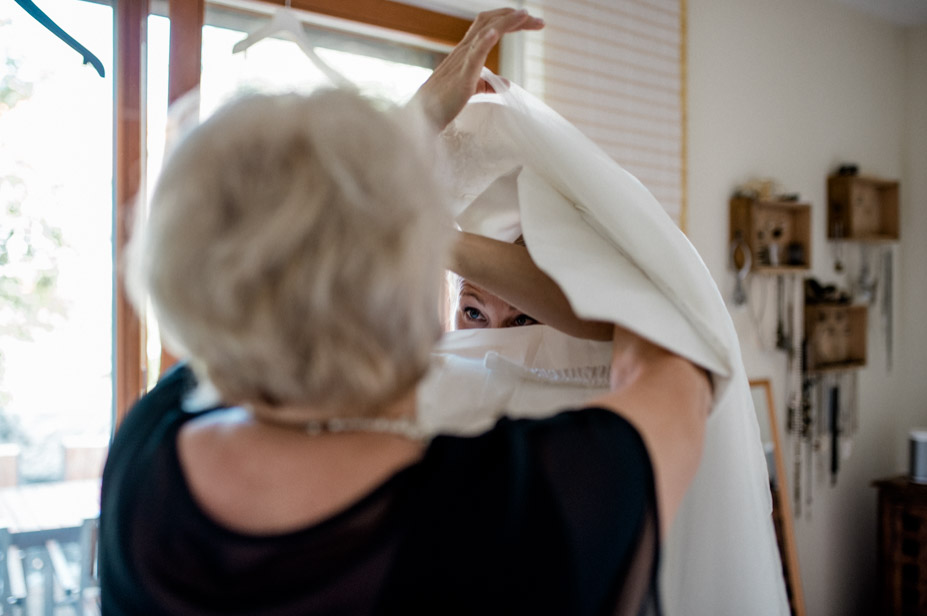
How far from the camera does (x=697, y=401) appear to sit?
0.60 m

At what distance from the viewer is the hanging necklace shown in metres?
0.49

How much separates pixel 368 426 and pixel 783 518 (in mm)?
2457

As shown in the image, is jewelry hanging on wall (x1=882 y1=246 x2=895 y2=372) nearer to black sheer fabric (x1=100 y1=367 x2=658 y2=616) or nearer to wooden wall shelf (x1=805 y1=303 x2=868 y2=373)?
wooden wall shelf (x1=805 y1=303 x2=868 y2=373)

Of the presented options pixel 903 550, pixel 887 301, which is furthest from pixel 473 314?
pixel 887 301

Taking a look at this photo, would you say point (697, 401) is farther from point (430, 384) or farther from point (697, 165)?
point (697, 165)

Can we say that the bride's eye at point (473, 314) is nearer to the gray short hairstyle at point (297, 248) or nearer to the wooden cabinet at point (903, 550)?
the gray short hairstyle at point (297, 248)

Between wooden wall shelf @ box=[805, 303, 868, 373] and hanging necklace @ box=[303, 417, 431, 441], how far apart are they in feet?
8.64

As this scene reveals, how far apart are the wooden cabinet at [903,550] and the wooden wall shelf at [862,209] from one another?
1056 millimetres

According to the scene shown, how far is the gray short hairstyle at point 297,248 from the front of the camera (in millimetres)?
437

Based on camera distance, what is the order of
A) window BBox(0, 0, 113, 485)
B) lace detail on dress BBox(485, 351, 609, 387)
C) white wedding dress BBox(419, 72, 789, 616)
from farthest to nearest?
window BBox(0, 0, 113, 485) < lace detail on dress BBox(485, 351, 609, 387) < white wedding dress BBox(419, 72, 789, 616)

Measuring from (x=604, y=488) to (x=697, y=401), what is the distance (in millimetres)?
162

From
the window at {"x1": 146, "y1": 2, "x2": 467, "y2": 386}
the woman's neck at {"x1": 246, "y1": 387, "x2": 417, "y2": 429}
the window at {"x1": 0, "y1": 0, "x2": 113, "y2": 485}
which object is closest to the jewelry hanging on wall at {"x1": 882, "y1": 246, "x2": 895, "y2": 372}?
the window at {"x1": 146, "y1": 2, "x2": 467, "y2": 386}

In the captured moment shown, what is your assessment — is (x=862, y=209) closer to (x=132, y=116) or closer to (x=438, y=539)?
(x=132, y=116)

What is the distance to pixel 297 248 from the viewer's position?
0.43m
